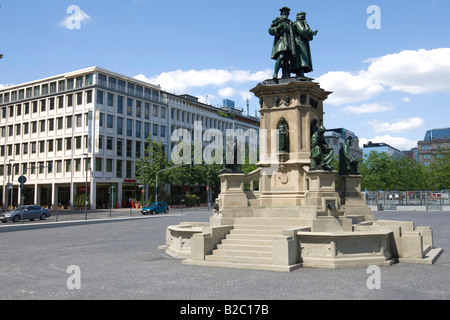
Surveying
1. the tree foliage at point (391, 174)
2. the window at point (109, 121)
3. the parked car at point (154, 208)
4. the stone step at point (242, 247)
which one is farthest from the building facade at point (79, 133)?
the stone step at point (242, 247)

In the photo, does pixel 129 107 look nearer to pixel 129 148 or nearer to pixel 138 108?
pixel 138 108

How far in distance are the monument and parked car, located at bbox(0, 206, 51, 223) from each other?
2613cm

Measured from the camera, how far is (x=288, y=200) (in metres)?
14.4

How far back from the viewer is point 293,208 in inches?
526

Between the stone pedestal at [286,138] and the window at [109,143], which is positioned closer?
the stone pedestal at [286,138]

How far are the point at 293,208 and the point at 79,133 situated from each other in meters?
53.7

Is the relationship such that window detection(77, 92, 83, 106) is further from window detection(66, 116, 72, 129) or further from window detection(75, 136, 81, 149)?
window detection(75, 136, 81, 149)

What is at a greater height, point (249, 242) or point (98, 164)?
point (98, 164)

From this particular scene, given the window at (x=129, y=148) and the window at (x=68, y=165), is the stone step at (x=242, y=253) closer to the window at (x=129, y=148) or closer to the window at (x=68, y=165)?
the window at (x=68, y=165)

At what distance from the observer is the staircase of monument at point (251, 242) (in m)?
11.2

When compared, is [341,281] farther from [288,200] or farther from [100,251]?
[100,251]

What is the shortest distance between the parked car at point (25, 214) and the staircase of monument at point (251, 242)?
28.0 metres

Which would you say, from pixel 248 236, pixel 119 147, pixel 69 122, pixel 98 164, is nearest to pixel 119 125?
pixel 119 147
